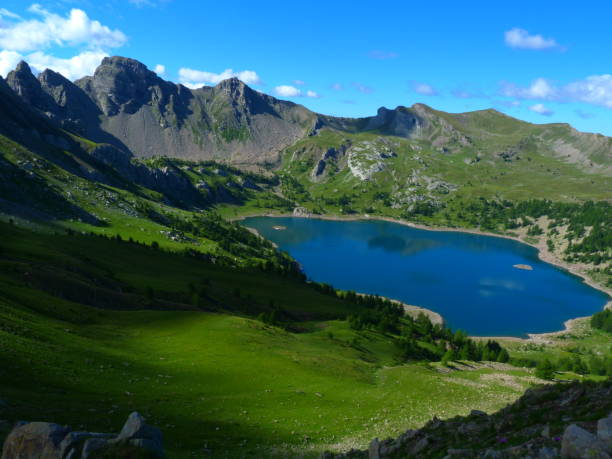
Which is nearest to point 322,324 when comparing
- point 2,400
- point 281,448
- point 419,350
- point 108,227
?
point 419,350

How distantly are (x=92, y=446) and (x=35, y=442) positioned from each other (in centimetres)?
291

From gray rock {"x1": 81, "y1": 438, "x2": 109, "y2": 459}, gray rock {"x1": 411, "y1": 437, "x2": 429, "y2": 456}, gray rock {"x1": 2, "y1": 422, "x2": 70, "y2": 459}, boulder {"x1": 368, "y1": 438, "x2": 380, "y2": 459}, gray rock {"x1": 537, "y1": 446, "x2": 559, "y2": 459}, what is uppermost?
gray rock {"x1": 537, "y1": 446, "x2": 559, "y2": 459}

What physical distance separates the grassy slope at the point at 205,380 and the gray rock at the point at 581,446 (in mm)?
21496

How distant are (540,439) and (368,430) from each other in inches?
843

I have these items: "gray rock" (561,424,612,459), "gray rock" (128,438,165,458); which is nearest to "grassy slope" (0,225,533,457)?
"gray rock" (128,438,165,458)

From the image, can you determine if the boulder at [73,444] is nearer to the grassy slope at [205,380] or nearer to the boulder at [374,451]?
the grassy slope at [205,380]

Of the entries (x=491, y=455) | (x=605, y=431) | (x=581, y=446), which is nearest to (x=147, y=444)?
(x=491, y=455)

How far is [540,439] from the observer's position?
1614 cm

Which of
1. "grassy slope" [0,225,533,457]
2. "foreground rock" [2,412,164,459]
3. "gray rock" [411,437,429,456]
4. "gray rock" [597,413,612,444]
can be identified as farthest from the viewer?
"grassy slope" [0,225,533,457]

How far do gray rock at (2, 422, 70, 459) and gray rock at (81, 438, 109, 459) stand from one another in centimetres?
141

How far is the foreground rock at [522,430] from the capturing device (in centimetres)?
1502

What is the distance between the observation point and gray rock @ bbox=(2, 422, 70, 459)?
Answer: 16656 millimetres

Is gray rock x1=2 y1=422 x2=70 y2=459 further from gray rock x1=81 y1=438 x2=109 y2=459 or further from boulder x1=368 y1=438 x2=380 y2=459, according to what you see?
boulder x1=368 y1=438 x2=380 y2=459

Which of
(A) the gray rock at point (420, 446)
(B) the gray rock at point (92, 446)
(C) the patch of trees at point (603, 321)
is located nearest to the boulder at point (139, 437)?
(B) the gray rock at point (92, 446)
